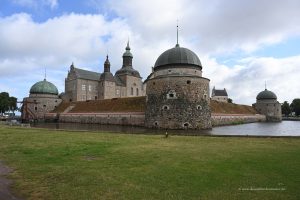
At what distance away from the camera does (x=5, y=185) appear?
6395 mm

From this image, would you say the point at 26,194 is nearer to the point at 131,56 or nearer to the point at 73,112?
the point at 73,112

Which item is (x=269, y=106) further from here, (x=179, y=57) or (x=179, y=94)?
(x=179, y=94)

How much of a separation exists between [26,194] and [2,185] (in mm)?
1054

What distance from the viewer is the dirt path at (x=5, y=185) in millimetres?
5598

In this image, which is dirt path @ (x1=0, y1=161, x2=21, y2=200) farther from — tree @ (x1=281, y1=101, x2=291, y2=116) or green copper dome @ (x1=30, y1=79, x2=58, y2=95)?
tree @ (x1=281, y1=101, x2=291, y2=116)

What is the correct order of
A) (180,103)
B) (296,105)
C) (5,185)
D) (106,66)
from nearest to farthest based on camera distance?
(5,185)
(180,103)
(106,66)
(296,105)

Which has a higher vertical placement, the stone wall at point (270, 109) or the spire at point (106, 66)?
the spire at point (106, 66)

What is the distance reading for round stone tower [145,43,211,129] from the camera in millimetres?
27062

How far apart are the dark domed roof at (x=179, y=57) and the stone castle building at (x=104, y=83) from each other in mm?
31496

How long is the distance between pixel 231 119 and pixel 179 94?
53.0ft

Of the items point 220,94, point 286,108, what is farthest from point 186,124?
point 220,94

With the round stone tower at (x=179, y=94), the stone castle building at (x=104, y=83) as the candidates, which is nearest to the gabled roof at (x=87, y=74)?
the stone castle building at (x=104, y=83)

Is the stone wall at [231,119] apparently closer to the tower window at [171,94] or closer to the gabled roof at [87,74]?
the tower window at [171,94]

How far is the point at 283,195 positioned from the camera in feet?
18.2
